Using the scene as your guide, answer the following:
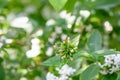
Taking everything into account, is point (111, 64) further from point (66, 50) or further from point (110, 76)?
point (66, 50)

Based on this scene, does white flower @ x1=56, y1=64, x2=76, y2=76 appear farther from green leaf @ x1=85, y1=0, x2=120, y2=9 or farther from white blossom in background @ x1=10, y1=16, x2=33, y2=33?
white blossom in background @ x1=10, y1=16, x2=33, y2=33

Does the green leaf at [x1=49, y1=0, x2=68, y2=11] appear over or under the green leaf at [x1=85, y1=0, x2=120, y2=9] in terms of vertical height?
under

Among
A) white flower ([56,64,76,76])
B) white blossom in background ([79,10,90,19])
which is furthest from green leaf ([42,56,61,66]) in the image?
white blossom in background ([79,10,90,19])

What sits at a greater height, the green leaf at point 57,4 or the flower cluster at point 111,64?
the green leaf at point 57,4

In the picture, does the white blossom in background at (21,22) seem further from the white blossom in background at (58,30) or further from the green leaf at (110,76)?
the green leaf at (110,76)

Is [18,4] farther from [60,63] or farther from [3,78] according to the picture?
[60,63]

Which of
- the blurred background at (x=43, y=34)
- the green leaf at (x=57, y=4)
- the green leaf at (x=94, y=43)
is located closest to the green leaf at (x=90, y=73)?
the green leaf at (x=94, y=43)
